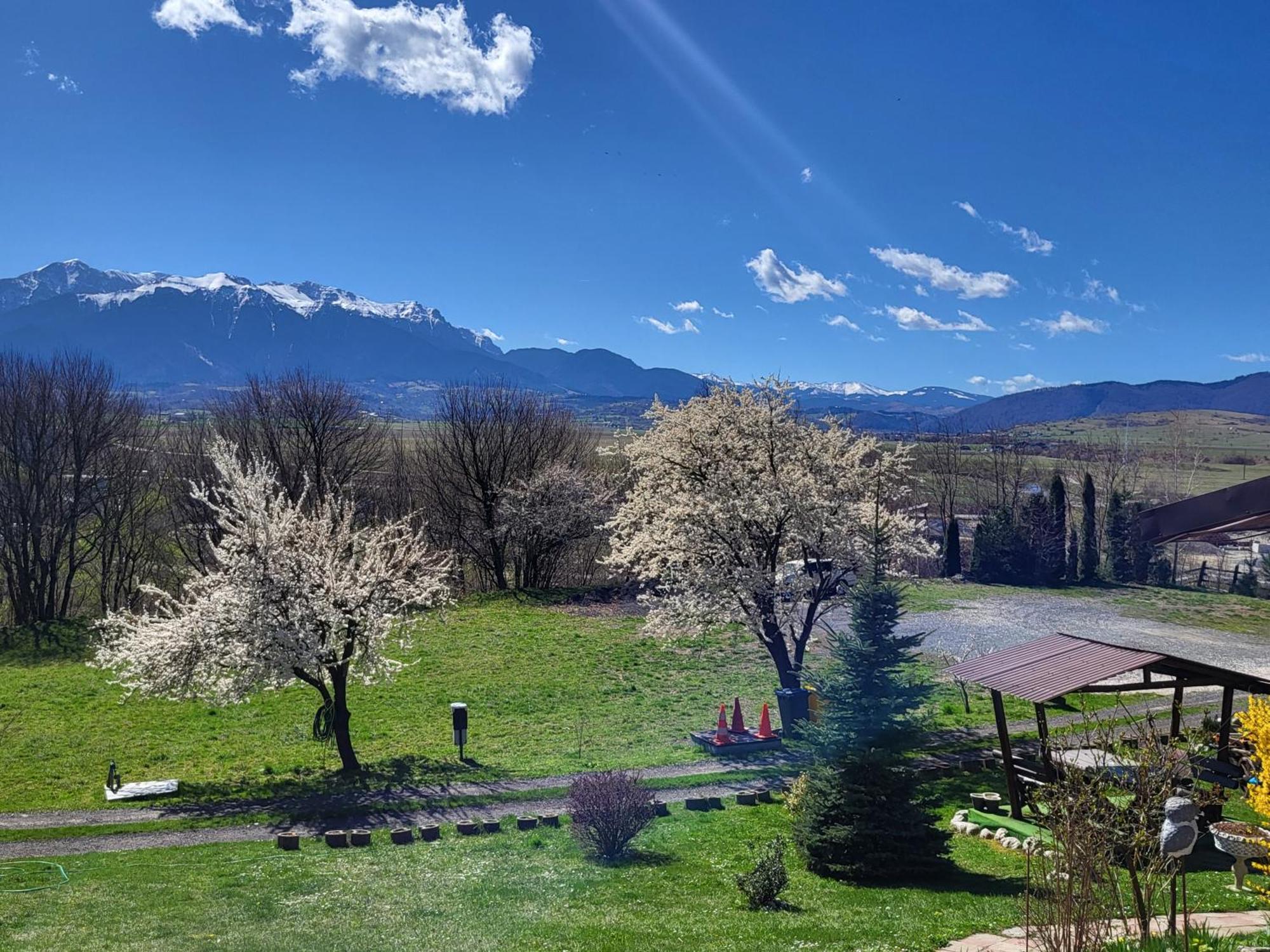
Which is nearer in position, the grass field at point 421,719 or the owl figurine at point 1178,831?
the owl figurine at point 1178,831

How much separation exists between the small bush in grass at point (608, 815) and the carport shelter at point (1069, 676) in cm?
592

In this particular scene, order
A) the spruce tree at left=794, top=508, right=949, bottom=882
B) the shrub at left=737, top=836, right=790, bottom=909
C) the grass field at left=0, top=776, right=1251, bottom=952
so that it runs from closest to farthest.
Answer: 1. the grass field at left=0, top=776, right=1251, bottom=952
2. the shrub at left=737, top=836, right=790, bottom=909
3. the spruce tree at left=794, top=508, right=949, bottom=882

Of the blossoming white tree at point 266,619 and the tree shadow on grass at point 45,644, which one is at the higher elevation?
the blossoming white tree at point 266,619

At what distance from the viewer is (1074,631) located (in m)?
35.7

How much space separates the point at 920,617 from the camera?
124ft

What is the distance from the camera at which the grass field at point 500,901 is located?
9969mm

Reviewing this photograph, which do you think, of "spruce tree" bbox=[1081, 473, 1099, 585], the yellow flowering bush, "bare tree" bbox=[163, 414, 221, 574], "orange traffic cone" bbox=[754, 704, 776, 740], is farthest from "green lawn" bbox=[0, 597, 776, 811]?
"spruce tree" bbox=[1081, 473, 1099, 585]

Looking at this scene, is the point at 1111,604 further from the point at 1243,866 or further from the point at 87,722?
the point at 87,722

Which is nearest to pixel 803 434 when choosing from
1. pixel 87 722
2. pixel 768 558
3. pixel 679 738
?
pixel 768 558

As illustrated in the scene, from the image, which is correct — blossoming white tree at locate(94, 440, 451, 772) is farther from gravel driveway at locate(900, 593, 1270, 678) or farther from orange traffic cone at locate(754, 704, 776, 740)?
gravel driveway at locate(900, 593, 1270, 678)

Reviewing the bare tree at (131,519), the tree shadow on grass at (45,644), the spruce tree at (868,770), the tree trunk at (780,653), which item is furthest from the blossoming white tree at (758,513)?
the bare tree at (131,519)

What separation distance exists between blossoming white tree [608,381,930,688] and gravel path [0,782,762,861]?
5.54 metres

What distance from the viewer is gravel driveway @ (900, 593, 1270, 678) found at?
104 feet

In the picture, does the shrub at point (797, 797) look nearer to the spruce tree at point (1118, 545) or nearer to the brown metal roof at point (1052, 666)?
the brown metal roof at point (1052, 666)
